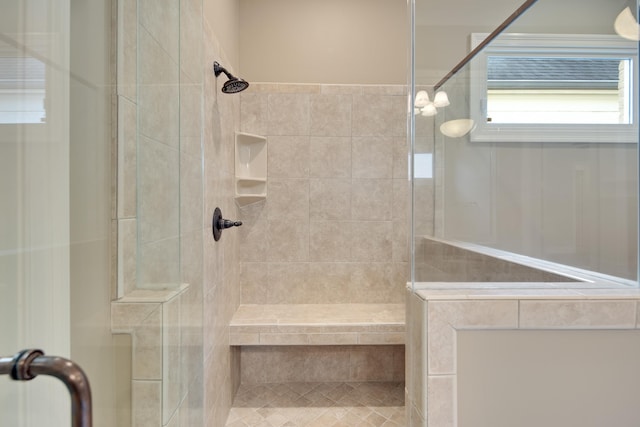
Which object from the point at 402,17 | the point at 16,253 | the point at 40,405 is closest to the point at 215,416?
the point at 40,405

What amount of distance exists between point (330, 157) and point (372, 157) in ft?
1.02

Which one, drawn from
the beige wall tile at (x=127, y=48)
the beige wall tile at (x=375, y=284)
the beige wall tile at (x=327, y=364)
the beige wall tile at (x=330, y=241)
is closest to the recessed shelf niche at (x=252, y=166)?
the beige wall tile at (x=330, y=241)

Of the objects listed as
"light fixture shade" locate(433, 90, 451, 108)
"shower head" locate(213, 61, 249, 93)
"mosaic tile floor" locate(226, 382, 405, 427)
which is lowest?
"mosaic tile floor" locate(226, 382, 405, 427)

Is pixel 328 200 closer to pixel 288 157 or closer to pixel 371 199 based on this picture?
pixel 371 199

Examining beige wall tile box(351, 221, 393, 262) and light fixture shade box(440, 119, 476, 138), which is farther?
beige wall tile box(351, 221, 393, 262)

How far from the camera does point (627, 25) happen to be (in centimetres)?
113

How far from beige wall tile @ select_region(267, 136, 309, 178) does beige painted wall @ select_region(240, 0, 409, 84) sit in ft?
1.50

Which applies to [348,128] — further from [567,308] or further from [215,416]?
[215,416]

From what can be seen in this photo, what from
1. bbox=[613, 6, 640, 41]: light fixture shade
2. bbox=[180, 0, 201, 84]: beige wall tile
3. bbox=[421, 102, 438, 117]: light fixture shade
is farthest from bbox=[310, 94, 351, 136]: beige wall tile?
bbox=[613, 6, 640, 41]: light fixture shade

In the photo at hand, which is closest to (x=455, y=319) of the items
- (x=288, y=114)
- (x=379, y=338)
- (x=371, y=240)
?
(x=379, y=338)

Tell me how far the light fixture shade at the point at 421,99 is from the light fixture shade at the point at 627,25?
2.25ft

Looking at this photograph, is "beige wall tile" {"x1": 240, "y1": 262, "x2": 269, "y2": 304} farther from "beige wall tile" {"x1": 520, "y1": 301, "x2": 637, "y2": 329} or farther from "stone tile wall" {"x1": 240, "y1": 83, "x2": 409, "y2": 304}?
"beige wall tile" {"x1": 520, "y1": 301, "x2": 637, "y2": 329}

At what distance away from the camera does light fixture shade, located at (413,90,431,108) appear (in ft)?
3.86

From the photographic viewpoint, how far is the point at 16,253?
0.52 metres
